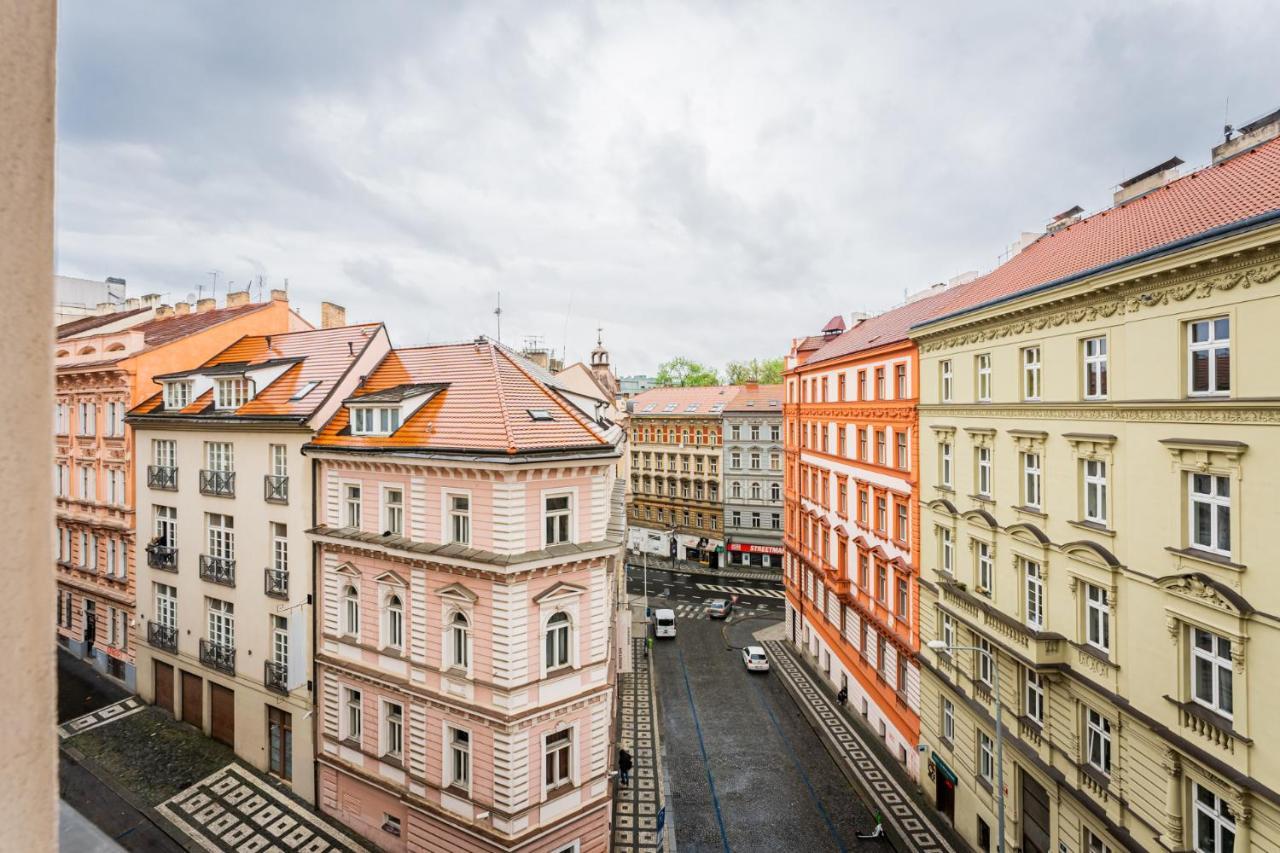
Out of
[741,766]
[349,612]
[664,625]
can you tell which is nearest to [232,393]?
[349,612]

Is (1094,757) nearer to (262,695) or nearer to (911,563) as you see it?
(911,563)

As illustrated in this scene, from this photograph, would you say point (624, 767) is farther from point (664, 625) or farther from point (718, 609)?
point (718, 609)

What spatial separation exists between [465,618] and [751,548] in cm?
4414

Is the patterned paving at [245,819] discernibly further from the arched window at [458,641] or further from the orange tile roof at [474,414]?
the orange tile roof at [474,414]

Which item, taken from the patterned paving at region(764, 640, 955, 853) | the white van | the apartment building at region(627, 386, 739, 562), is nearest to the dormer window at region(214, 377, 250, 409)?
the white van

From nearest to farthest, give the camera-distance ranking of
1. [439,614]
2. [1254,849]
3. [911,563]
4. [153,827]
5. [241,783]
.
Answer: [1254,849]
[439,614]
[153,827]
[241,783]
[911,563]

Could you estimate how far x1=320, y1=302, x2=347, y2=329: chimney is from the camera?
32.8m

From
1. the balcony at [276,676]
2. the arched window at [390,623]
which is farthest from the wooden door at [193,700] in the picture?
the arched window at [390,623]

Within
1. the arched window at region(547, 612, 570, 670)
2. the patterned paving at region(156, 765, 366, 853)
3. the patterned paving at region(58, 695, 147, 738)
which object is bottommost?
the patterned paving at region(156, 765, 366, 853)

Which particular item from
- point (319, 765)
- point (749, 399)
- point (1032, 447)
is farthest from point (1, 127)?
point (749, 399)

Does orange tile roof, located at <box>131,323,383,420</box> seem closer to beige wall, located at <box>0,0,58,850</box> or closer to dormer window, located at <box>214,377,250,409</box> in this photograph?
dormer window, located at <box>214,377,250,409</box>

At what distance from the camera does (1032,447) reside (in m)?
19.1

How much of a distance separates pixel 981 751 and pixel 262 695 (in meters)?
24.5

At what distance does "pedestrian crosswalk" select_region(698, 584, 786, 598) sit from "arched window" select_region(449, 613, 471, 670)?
37859 mm
